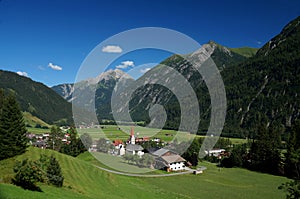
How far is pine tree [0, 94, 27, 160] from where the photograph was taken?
3519 centimetres

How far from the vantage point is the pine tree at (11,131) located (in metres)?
35.2

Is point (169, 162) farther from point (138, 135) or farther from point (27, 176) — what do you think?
point (138, 135)

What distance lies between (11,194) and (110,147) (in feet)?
264

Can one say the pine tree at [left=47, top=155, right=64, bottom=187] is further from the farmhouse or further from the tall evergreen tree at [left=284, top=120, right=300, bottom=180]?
the tall evergreen tree at [left=284, top=120, right=300, bottom=180]

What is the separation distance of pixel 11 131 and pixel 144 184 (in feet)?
76.9

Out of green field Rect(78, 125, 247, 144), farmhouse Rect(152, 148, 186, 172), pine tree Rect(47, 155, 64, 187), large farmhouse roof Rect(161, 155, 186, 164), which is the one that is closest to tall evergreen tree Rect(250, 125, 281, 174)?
farmhouse Rect(152, 148, 186, 172)

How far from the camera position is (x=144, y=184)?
155ft

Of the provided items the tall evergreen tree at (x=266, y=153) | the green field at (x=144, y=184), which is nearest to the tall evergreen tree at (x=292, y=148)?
the tall evergreen tree at (x=266, y=153)

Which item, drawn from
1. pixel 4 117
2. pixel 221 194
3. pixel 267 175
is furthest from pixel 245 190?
pixel 4 117

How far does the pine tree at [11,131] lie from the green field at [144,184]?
1.41 metres

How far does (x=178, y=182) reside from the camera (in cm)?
5366

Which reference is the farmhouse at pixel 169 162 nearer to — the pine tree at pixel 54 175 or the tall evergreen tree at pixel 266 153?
the tall evergreen tree at pixel 266 153

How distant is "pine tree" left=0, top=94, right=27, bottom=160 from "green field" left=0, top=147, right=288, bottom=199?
1405 millimetres

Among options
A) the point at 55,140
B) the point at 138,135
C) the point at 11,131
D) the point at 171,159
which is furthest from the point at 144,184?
the point at 138,135
